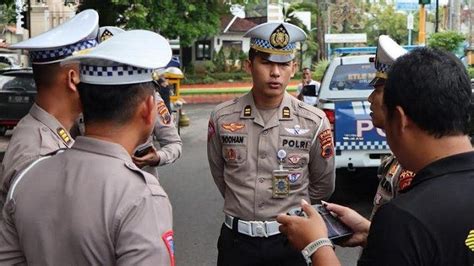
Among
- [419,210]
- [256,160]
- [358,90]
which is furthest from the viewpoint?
[358,90]

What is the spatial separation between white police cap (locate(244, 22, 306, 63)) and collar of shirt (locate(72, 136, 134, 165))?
180 centimetres

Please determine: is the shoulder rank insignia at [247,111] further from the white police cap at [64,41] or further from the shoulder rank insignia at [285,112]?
the white police cap at [64,41]

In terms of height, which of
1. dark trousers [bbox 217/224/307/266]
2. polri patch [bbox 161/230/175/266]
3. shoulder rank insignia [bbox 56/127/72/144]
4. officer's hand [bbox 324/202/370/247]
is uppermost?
shoulder rank insignia [bbox 56/127/72/144]

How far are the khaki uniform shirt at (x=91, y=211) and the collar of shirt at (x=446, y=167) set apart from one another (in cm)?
71

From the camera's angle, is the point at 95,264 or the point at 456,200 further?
the point at 95,264

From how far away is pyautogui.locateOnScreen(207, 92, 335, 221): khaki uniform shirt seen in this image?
331 centimetres

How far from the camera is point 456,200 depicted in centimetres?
157

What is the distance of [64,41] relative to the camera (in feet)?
8.21

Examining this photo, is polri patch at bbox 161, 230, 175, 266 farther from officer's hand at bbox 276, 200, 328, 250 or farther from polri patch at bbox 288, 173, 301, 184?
polri patch at bbox 288, 173, 301, 184

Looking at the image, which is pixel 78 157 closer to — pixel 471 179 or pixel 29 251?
pixel 29 251

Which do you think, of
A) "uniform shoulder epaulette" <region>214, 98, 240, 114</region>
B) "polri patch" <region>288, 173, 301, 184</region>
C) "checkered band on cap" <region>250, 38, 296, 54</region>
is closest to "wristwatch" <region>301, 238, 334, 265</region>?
"polri patch" <region>288, 173, 301, 184</region>

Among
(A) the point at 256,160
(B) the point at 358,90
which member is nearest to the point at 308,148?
(A) the point at 256,160

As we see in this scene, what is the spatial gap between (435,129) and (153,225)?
31.4 inches

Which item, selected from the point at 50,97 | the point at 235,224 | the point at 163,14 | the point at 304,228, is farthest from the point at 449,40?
the point at 304,228
